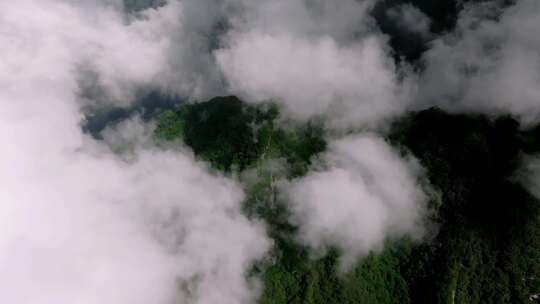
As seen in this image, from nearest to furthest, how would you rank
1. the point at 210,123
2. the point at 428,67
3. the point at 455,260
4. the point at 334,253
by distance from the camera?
the point at 455,260 → the point at 334,253 → the point at 428,67 → the point at 210,123

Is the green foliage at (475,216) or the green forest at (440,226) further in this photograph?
the green forest at (440,226)

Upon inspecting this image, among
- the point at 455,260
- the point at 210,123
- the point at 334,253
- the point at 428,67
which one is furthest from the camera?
the point at 210,123

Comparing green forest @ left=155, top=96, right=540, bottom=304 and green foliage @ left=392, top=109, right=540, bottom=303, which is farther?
green forest @ left=155, top=96, right=540, bottom=304

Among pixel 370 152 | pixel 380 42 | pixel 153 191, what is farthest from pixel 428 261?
pixel 153 191

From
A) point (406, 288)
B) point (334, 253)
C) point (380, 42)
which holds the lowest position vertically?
point (406, 288)

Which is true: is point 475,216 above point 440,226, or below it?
above

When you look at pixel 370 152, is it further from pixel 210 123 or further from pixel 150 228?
pixel 150 228

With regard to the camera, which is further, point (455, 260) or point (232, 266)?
point (232, 266)

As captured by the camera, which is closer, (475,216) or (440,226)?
(475,216)
